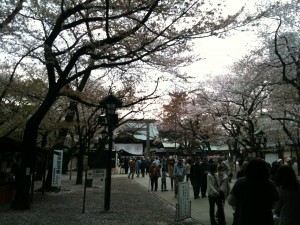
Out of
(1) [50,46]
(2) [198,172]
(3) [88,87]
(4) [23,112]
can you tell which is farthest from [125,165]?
(1) [50,46]

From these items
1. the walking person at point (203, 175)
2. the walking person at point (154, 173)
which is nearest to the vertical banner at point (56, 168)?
the walking person at point (154, 173)

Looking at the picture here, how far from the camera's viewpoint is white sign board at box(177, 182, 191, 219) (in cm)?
853

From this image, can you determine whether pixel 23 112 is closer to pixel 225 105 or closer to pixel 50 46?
pixel 50 46

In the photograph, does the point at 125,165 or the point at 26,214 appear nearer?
the point at 26,214

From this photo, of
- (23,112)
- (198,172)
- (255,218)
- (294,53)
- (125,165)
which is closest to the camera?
(255,218)

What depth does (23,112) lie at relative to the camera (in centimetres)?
1700

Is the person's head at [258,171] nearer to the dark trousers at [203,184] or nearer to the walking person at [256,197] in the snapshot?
the walking person at [256,197]

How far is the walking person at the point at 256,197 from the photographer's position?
3746mm

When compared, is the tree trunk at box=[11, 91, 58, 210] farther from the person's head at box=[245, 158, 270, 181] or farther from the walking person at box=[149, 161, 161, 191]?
the person's head at box=[245, 158, 270, 181]

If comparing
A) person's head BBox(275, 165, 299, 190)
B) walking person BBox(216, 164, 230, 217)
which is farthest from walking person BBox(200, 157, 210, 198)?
person's head BBox(275, 165, 299, 190)

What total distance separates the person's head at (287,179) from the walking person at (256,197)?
0.39 metres

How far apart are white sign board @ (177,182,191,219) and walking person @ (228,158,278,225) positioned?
4.59 metres

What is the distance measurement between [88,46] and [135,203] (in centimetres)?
627

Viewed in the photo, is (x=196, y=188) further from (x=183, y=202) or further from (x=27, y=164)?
(x=27, y=164)
